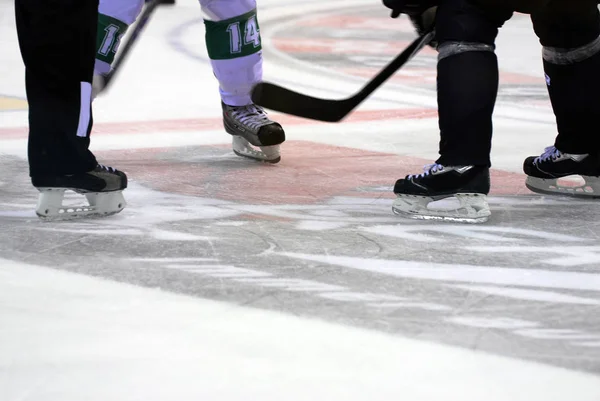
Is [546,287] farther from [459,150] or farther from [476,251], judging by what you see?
[459,150]

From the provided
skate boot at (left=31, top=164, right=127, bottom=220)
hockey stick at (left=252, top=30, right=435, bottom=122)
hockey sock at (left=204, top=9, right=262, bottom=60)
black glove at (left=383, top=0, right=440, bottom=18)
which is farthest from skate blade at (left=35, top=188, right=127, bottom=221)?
hockey sock at (left=204, top=9, right=262, bottom=60)

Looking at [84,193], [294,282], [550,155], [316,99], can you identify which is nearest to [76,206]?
[84,193]

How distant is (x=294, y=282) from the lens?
193 centimetres

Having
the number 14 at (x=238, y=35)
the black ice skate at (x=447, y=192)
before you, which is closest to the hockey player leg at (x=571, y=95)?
the black ice skate at (x=447, y=192)

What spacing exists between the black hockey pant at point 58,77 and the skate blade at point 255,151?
2.94 feet

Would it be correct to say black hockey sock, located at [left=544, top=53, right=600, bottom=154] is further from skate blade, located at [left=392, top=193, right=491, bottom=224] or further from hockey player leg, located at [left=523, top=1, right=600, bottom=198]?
skate blade, located at [left=392, top=193, right=491, bottom=224]

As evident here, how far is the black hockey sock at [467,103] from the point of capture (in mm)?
2420

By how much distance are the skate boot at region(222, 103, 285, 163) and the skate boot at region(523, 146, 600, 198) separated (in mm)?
779

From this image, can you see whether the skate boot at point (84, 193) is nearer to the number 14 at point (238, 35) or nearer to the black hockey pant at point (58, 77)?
the black hockey pant at point (58, 77)

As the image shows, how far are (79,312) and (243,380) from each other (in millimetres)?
409

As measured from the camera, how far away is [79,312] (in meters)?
1.75

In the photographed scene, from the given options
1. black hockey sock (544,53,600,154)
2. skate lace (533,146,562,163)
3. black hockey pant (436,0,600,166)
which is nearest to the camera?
black hockey pant (436,0,600,166)

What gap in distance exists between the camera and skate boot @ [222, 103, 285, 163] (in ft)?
10.6

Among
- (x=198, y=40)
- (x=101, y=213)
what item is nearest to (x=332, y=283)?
(x=101, y=213)
